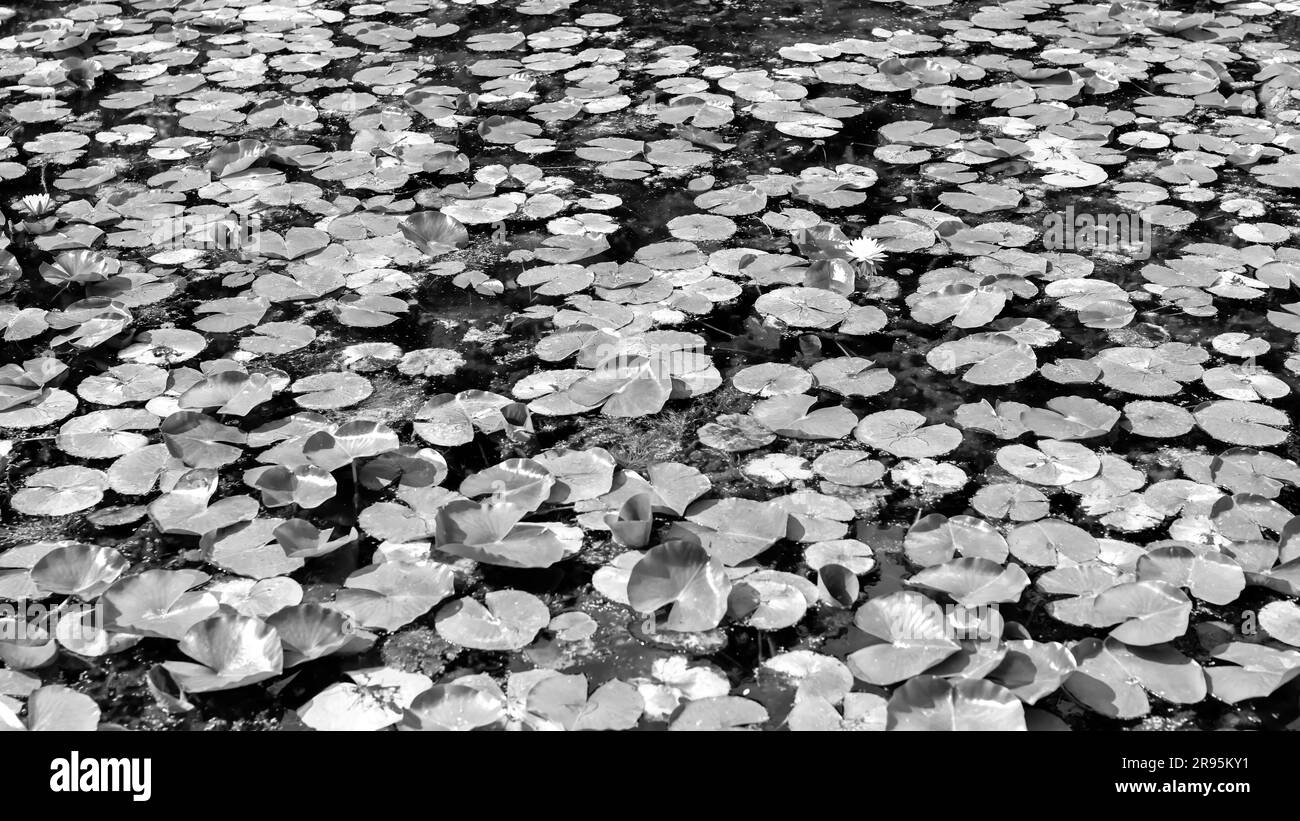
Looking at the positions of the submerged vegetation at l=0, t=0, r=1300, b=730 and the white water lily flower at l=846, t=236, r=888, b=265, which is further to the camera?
the white water lily flower at l=846, t=236, r=888, b=265

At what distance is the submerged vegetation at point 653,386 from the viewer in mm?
1732

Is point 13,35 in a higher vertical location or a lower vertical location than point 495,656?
higher

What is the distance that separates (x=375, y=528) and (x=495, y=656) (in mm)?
380

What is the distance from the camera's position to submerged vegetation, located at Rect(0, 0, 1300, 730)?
1.73 metres

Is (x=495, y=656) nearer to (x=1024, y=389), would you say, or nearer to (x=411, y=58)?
(x=1024, y=389)

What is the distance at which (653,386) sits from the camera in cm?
234

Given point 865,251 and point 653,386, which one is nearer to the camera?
point 653,386

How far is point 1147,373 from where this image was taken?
2.44 metres

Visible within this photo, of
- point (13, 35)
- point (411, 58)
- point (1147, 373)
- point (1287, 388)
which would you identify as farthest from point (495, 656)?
point (13, 35)

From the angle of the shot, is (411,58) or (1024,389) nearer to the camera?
(1024,389)

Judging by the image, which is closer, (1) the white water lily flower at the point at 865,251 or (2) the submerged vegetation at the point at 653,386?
(2) the submerged vegetation at the point at 653,386
